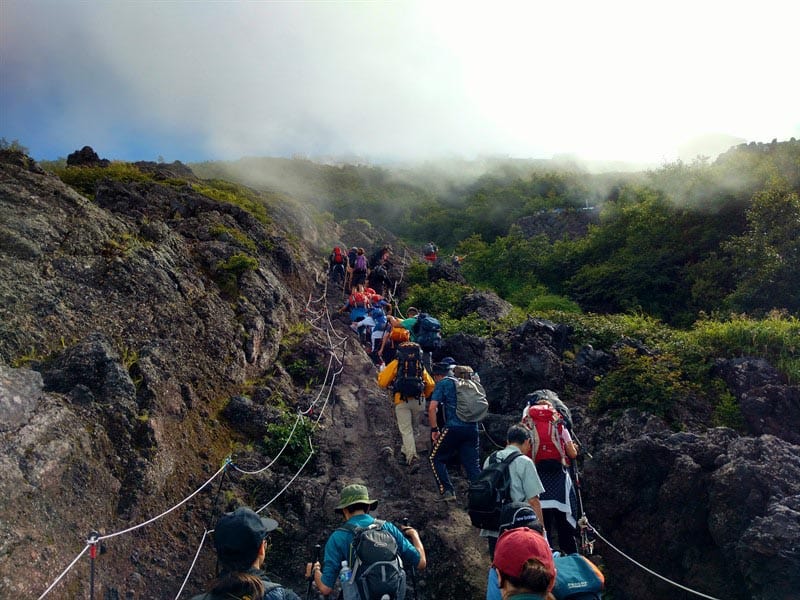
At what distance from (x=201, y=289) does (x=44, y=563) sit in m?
6.84

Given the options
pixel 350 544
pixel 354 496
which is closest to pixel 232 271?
pixel 354 496

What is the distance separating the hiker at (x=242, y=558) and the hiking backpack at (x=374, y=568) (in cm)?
86

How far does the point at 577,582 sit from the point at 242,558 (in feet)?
6.75

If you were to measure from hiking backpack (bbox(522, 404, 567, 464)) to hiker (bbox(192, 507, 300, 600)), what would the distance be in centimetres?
371

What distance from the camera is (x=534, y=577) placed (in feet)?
10.1

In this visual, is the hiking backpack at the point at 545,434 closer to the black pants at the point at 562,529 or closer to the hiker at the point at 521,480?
the black pants at the point at 562,529

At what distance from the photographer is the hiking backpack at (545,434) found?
6367mm

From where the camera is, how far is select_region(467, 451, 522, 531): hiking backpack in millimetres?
5301

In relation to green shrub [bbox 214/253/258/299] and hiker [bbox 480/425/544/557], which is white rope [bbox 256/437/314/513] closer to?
hiker [bbox 480/425/544/557]

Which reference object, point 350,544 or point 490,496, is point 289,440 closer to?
point 490,496

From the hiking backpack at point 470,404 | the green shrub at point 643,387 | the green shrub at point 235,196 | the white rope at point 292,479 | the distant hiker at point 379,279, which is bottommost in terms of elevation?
the white rope at point 292,479

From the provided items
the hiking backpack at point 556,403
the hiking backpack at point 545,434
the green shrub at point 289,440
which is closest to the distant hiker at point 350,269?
the green shrub at point 289,440

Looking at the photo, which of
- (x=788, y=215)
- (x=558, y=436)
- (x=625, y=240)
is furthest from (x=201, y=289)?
(x=625, y=240)

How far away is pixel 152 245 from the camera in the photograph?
432 inches
